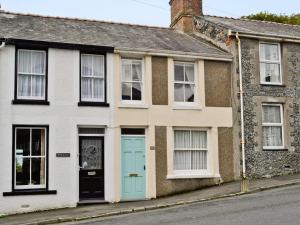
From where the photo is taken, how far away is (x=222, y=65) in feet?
62.4

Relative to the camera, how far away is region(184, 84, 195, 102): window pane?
18.4 metres

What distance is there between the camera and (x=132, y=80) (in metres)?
17.7

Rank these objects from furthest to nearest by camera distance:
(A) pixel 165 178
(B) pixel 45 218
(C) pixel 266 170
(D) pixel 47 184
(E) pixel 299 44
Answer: (E) pixel 299 44 → (C) pixel 266 170 → (A) pixel 165 178 → (D) pixel 47 184 → (B) pixel 45 218

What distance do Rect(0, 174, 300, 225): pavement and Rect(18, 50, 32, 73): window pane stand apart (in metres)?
4.83

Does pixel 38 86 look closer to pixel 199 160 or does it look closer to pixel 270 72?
pixel 199 160

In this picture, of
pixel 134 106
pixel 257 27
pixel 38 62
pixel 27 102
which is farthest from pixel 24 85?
pixel 257 27

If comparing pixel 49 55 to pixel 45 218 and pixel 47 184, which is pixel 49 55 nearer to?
pixel 47 184

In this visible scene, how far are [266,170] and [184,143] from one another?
3550mm

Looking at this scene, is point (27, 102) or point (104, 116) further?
point (104, 116)

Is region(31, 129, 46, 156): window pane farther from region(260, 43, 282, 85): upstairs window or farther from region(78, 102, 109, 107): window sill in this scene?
region(260, 43, 282, 85): upstairs window

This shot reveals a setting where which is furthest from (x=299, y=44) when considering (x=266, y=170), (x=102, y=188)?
(x=102, y=188)

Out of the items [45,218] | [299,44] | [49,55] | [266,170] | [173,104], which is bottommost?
[45,218]

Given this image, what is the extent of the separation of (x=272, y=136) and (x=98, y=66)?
7733mm

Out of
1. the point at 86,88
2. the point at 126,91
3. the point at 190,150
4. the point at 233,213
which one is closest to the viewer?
the point at 233,213
